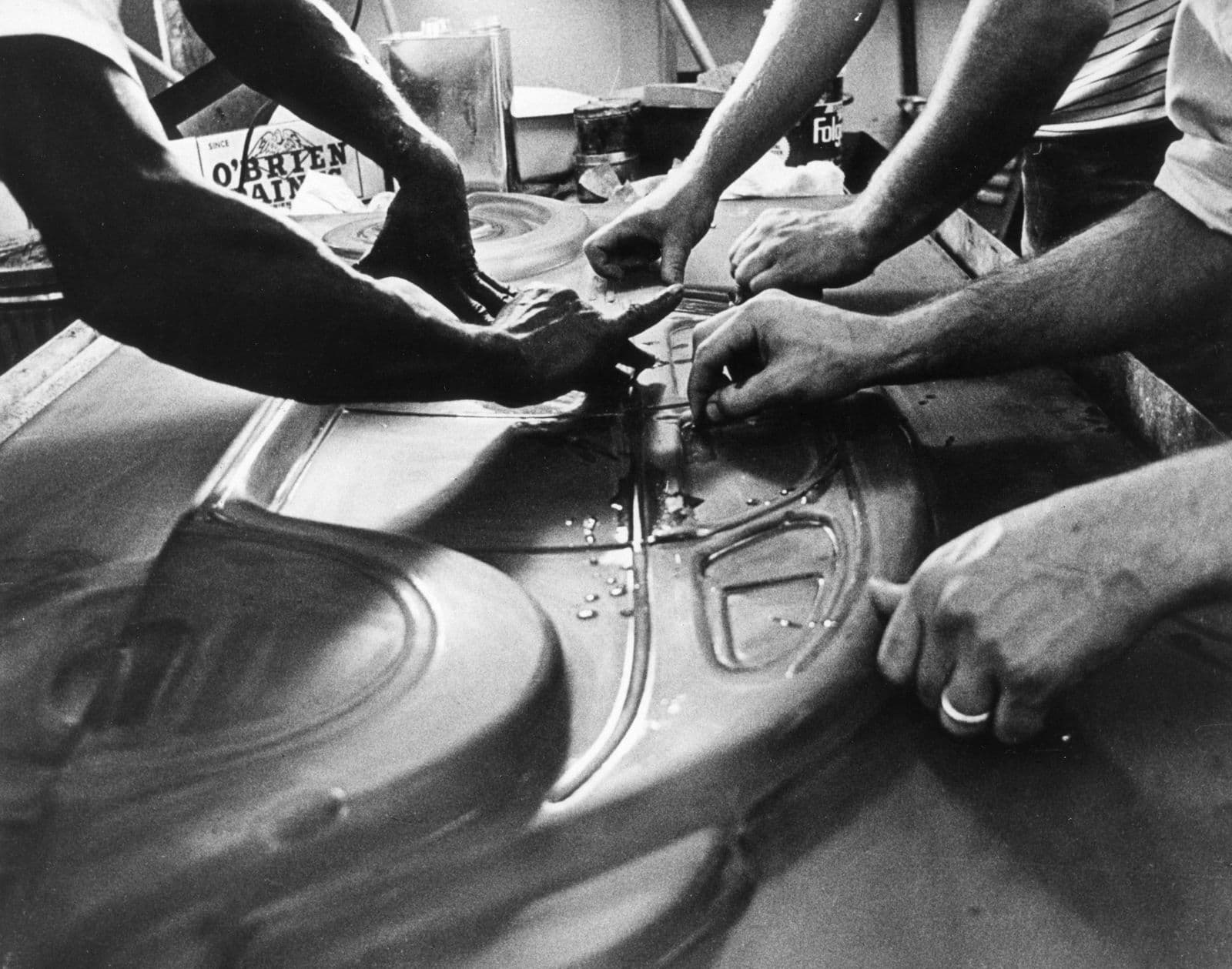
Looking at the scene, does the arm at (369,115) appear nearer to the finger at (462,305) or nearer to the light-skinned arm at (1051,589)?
the finger at (462,305)

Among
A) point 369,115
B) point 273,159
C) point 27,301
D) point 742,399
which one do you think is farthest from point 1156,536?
point 273,159

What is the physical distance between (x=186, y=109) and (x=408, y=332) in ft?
6.05

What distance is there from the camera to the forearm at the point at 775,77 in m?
1.62

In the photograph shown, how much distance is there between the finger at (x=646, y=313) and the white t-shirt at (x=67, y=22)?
20.6 inches

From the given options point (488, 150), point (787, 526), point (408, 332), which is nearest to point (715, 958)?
point (787, 526)

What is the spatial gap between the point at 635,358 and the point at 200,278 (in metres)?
0.51

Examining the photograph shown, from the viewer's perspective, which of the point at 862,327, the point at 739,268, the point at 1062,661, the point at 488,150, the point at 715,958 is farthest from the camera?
the point at 488,150

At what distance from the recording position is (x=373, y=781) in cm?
64

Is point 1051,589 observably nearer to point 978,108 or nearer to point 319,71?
point 978,108

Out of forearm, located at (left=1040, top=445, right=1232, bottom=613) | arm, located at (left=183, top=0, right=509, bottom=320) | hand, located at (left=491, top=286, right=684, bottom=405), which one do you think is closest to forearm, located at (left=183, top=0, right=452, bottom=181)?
arm, located at (left=183, top=0, right=509, bottom=320)

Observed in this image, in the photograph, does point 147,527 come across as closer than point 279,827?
No

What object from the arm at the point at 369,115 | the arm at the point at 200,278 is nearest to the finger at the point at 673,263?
the arm at the point at 369,115

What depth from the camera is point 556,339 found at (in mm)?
1078

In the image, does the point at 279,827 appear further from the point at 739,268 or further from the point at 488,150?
the point at 488,150
